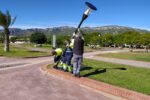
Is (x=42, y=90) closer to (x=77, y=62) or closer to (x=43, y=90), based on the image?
(x=43, y=90)

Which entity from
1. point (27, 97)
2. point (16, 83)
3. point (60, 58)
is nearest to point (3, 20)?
point (60, 58)

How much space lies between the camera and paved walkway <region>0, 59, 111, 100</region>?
8.03 m

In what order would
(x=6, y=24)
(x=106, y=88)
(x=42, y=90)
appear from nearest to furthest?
(x=42, y=90), (x=106, y=88), (x=6, y=24)

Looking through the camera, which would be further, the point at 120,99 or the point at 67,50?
the point at 67,50

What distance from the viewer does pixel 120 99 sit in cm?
807

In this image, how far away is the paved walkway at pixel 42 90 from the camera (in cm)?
803

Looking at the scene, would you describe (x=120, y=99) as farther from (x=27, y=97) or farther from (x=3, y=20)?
(x=3, y=20)

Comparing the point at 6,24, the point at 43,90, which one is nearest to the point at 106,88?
the point at 43,90

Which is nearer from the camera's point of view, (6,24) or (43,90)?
(43,90)

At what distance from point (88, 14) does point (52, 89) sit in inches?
159

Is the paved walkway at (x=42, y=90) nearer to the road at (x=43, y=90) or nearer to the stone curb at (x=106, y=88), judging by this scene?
the road at (x=43, y=90)

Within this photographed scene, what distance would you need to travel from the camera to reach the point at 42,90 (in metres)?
8.87

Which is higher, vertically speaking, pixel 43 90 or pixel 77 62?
pixel 77 62

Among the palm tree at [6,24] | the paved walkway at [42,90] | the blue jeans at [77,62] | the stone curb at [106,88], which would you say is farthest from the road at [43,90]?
the palm tree at [6,24]
